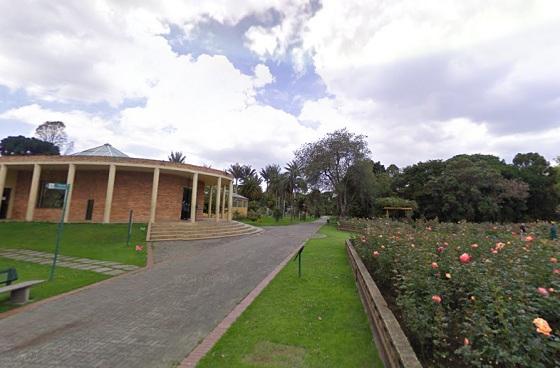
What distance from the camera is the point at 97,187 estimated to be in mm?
18438

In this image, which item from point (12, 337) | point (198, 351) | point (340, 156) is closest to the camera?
point (198, 351)

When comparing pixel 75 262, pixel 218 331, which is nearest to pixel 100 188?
pixel 75 262

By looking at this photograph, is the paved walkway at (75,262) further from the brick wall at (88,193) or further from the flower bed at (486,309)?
the brick wall at (88,193)

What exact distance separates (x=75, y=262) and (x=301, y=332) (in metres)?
8.36

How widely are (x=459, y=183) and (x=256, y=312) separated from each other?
36827 millimetres

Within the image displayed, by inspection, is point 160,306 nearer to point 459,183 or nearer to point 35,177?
point 35,177

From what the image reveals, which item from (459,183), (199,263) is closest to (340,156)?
(459,183)

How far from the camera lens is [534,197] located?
41750 mm

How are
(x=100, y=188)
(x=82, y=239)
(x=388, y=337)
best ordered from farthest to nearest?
(x=100, y=188) → (x=82, y=239) → (x=388, y=337)

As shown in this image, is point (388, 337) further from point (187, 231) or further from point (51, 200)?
point (51, 200)

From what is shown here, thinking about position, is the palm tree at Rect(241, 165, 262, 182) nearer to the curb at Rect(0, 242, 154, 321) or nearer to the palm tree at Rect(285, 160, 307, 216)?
the palm tree at Rect(285, 160, 307, 216)

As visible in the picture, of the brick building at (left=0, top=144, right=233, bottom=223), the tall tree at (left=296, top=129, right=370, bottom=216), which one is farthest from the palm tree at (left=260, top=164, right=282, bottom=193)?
the brick building at (left=0, top=144, right=233, bottom=223)

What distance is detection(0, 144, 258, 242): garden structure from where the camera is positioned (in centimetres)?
1673

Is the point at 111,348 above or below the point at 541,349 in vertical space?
below
